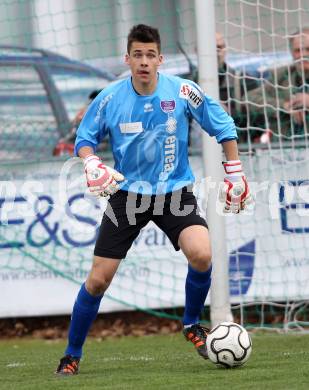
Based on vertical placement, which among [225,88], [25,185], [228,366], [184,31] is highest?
[184,31]

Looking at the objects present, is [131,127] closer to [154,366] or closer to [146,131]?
[146,131]

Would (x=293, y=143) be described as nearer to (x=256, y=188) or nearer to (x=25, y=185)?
(x=256, y=188)

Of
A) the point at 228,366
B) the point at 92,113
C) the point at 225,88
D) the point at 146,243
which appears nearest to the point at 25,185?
the point at 146,243

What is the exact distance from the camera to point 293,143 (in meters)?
8.05

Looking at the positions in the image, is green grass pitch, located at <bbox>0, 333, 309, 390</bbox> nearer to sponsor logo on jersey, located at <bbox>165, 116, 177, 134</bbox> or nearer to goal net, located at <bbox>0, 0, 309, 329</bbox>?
goal net, located at <bbox>0, 0, 309, 329</bbox>

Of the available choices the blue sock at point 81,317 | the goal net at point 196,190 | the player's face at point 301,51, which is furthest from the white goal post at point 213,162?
the blue sock at point 81,317

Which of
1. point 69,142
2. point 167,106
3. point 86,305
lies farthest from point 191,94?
point 69,142

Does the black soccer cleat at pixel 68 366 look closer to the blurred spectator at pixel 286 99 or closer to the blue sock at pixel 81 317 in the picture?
the blue sock at pixel 81 317

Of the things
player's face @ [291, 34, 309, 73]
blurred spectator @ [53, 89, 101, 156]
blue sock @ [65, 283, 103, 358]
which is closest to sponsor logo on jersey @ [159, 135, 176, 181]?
blue sock @ [65, 283, 103, 358]

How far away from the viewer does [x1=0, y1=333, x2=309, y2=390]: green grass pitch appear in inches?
201

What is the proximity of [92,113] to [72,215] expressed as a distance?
262 cm

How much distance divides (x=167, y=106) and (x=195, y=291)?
42.5 inches

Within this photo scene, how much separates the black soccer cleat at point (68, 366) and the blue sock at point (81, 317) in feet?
0.10

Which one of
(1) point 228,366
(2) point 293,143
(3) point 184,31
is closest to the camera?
(1) point 228,366
